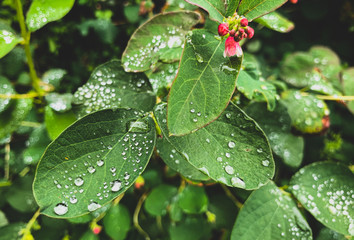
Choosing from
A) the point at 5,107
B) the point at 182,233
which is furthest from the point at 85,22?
the point at 182,233

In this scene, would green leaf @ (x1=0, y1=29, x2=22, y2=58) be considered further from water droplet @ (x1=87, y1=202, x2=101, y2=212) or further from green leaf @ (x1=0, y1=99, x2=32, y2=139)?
water droplet @ (x1=87, y1=202, x2=101, y2=212)

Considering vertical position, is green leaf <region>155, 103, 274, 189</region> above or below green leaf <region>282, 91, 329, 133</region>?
above

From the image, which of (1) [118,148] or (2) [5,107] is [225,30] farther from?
(2) [5,107]

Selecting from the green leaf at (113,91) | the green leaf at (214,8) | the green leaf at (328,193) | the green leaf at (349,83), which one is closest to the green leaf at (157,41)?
A: the green leaf at (113,91)

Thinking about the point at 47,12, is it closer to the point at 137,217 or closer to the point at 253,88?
the point at 253,88

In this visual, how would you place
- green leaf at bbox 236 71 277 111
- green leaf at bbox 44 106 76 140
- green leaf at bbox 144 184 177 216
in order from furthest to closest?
green leaf at bbox 144 184 177 216
green leaf at bbox 44 106 76 140
green leaf at bbox 236 71 277 111

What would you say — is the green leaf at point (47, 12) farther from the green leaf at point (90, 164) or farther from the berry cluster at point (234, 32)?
the berry cluster at point (234, 32)

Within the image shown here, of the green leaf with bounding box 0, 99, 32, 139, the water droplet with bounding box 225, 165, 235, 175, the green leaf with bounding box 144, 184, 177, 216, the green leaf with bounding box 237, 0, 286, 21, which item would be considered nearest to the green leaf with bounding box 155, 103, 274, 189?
the water droplet with bounding box 225, 165, 235, 175
